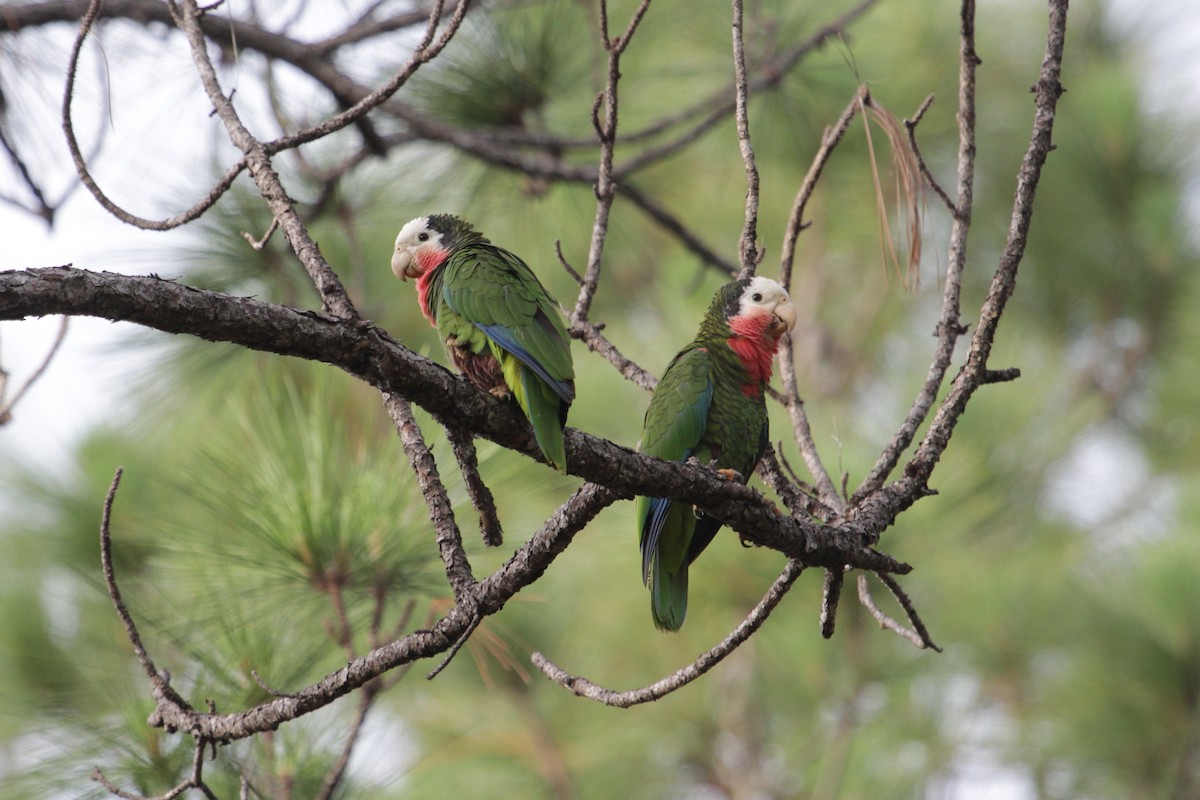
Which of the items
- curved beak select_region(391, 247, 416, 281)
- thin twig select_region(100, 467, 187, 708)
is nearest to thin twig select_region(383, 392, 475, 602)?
thin twig select_region(100, 467, 187, 708)

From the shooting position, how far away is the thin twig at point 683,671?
2068mm

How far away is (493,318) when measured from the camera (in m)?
2.44

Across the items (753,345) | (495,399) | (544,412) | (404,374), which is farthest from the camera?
(753,345)

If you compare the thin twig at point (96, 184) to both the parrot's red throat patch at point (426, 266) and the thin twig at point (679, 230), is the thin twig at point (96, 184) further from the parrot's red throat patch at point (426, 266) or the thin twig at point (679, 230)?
the thin twig at point (679, 230)

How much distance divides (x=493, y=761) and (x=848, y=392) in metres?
3.86

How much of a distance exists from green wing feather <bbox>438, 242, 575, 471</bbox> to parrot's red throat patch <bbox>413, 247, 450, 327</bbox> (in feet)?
0.27

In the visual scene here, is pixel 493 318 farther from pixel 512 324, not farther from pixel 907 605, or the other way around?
pixel 907 605

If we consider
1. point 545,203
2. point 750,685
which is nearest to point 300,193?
point 545,203

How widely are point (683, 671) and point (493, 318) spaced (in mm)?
843

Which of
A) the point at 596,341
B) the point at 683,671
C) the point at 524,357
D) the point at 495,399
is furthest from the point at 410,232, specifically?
the point at 683,671

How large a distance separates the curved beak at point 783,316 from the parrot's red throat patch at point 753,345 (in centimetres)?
3

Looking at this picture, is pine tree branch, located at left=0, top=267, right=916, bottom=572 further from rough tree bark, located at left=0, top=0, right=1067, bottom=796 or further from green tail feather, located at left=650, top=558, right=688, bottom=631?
green tail feather, located at left=650, top=558, right=688, bottom=631

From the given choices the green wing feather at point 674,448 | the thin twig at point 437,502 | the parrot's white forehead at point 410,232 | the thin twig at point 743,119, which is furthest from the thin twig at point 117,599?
the thin twig at point 743,119

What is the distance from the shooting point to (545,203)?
519 centimetres
